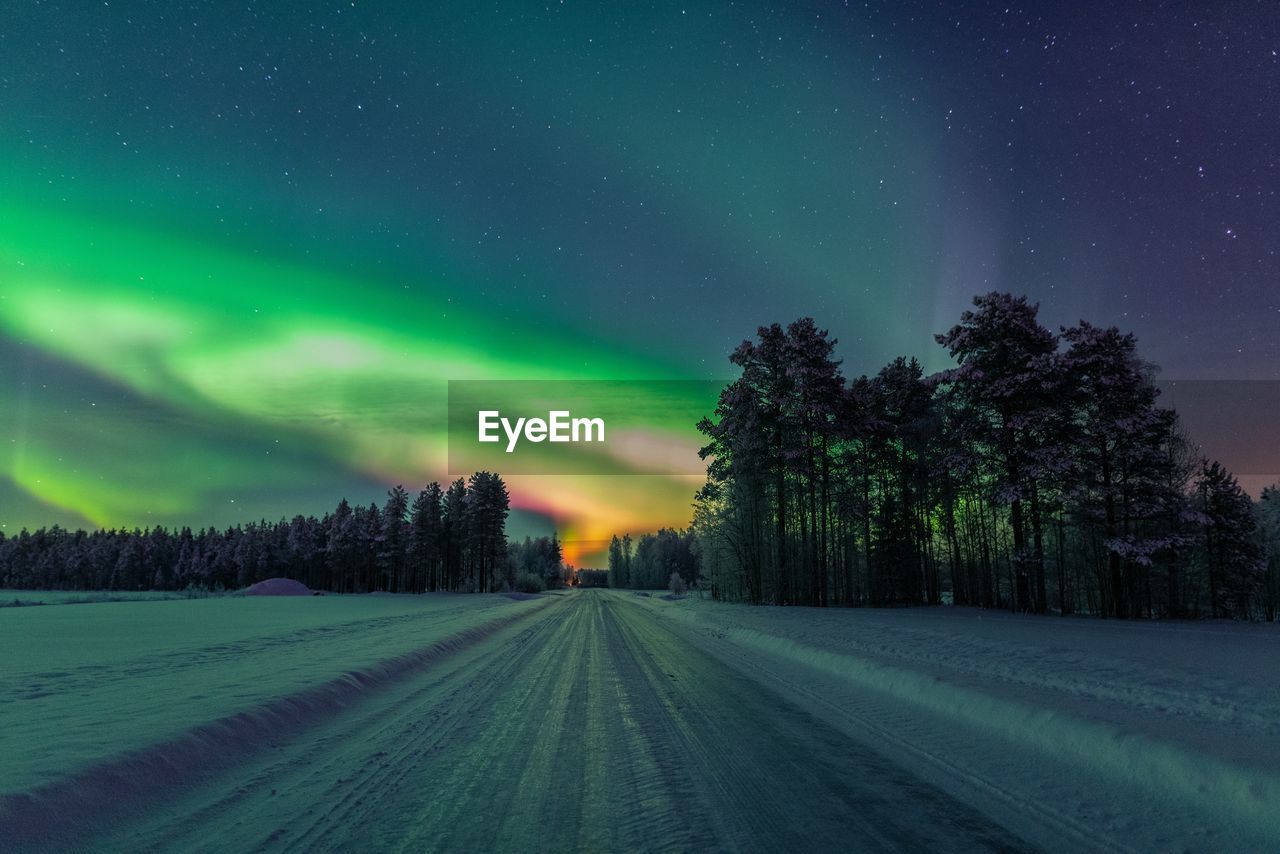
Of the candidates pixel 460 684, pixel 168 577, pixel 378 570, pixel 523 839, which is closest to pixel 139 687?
pixel 460 684

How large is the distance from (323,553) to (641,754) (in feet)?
337

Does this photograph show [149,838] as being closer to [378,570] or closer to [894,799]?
[894,799]

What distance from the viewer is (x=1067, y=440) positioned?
26234mm

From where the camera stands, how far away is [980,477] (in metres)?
30.5

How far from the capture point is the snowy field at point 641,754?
3.66 meters

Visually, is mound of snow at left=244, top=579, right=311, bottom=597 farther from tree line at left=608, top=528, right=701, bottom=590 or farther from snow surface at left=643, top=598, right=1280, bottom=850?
tree line at left=608, top=528, right=701, bottom=590

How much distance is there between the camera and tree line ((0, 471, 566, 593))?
3219 inches

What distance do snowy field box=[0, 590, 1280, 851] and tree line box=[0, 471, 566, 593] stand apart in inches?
2792

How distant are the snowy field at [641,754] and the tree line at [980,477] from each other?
17978 millimetres

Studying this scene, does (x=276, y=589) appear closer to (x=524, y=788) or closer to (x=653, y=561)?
(x=524, y=788)

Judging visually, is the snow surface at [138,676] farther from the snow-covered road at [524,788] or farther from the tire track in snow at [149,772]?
the snow-covered road at [524,788]

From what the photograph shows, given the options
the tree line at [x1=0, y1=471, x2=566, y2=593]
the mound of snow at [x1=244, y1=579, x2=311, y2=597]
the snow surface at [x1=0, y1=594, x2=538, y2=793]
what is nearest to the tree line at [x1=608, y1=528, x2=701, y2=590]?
the tree line at [x1=0, y1=471, x2=566, y2=593]

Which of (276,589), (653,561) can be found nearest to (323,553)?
(276,589)

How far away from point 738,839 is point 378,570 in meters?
96.9
